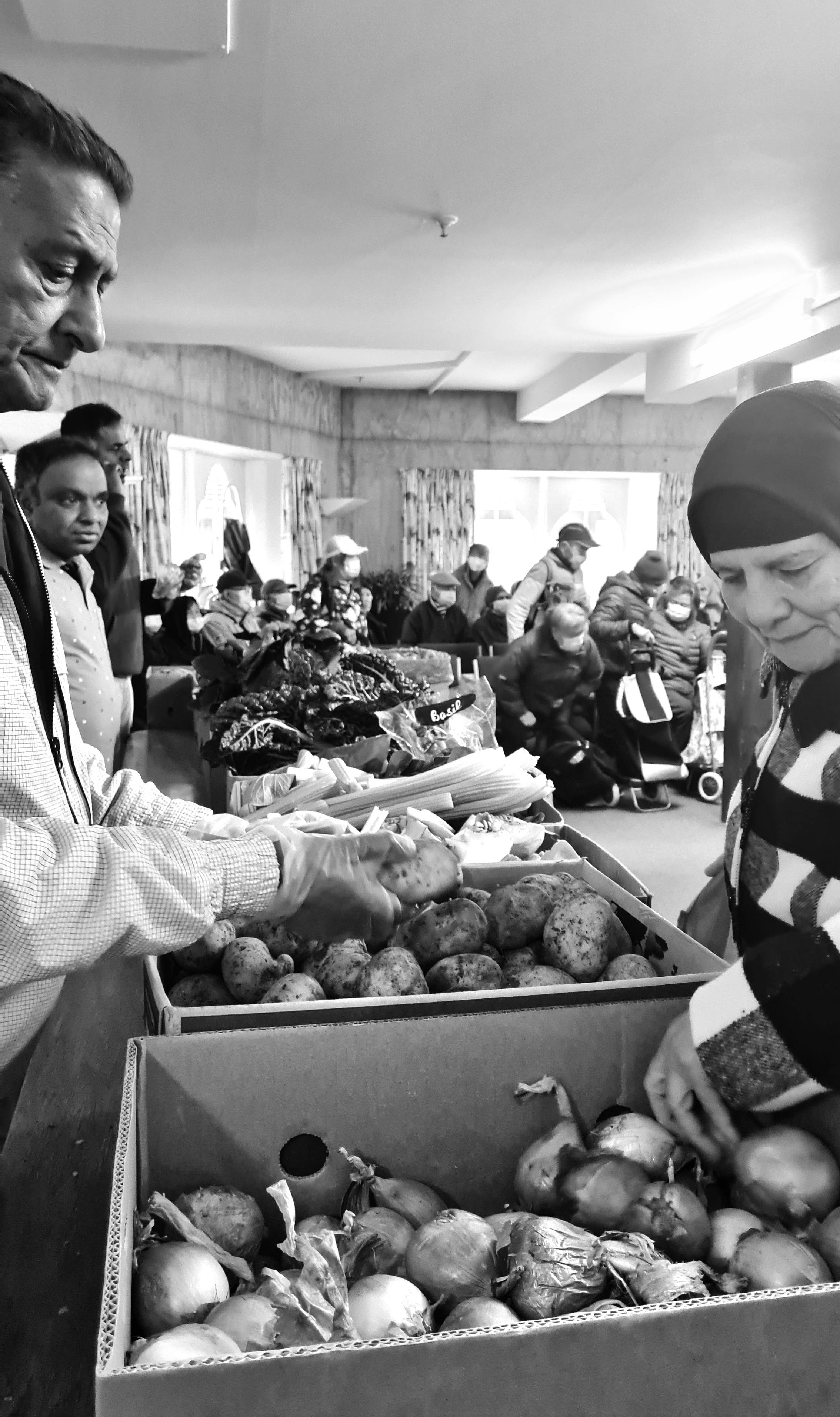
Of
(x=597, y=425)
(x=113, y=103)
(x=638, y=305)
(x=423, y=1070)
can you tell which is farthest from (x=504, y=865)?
(x=597, y=425)

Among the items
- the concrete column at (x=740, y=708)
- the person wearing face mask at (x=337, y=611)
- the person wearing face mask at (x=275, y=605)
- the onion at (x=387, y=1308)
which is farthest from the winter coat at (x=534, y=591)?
the onion at (x=387, y=1308)

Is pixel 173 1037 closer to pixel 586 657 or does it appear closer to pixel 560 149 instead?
pixel 560 149

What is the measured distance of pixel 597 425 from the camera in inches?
615

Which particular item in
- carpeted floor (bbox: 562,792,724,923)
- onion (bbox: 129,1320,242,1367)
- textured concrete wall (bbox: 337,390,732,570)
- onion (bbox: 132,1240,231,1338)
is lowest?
carpeted floor (bbox: 562,792,724,923)

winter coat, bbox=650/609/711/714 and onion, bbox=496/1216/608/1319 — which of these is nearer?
onion, bbox=496/1216/608/1319

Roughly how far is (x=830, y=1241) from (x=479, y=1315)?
0.29m

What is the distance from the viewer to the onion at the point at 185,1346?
2.19ft

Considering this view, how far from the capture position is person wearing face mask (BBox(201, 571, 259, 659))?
6762 mm

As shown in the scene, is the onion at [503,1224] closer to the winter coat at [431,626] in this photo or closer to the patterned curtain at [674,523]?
the winter coat at [431,626]

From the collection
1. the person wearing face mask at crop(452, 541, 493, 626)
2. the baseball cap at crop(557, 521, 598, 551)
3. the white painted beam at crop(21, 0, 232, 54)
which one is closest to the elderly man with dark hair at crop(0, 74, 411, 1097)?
the white painted beam at crop(21, 0, 232, 54)

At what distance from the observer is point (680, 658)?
7.21 meters

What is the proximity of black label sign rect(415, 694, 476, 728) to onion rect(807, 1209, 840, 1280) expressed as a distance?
5.75 feet

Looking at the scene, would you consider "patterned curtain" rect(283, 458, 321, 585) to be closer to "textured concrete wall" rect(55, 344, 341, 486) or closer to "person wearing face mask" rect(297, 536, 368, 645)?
"textured concrete wall" rect(55, 344, 341, 486)

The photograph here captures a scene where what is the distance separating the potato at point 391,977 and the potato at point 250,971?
13 centimetres
